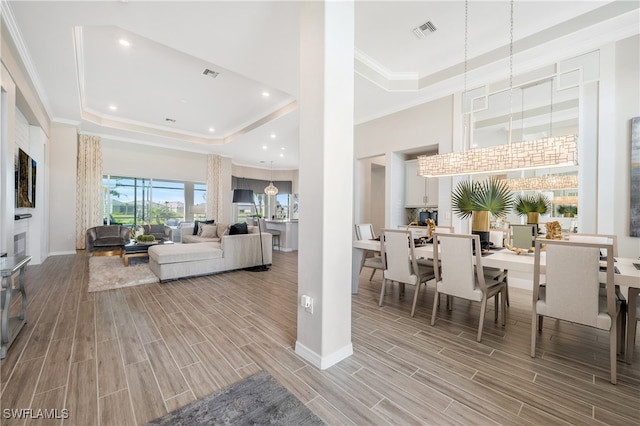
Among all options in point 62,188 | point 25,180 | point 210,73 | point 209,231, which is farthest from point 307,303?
point 62,188

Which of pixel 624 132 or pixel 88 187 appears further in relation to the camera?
pixel 88 187

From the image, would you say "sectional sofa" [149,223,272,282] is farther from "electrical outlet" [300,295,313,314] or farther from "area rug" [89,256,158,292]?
"electrical outlet" [300,295,313,314]

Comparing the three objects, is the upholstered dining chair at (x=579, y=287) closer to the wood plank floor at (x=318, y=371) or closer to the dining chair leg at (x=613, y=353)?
the dining chair leg at (x=613, y=353)

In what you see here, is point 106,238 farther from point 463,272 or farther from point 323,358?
point 463,272

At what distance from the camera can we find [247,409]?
1.46m

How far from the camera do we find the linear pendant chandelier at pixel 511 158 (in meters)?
2.45

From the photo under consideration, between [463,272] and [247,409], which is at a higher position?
[463,272]

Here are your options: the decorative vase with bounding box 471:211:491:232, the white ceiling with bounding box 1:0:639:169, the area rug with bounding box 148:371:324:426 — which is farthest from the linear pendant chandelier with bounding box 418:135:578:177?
the area rug with bounding box 148:371:324:426

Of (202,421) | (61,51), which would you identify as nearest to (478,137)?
(202,421)

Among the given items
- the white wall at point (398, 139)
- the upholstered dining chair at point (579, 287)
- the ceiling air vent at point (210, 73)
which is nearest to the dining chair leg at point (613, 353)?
the upholstered dining chair at point (579, 287)

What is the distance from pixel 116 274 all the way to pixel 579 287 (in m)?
5.75

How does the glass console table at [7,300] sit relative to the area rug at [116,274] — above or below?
above

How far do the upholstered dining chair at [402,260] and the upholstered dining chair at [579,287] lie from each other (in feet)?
3.44

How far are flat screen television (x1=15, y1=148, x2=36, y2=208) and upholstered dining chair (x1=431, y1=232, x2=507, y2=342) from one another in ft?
18.7
